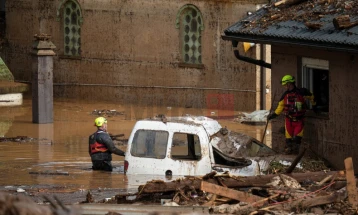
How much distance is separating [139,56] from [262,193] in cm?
2145

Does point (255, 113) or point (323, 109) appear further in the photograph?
point (255, 113)

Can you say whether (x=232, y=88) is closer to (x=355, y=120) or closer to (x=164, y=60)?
(x=164, y=60)

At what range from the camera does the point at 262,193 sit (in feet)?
Answer: 55.2

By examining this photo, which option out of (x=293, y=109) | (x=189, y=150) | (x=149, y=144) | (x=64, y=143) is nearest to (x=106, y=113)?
(x=64, y=143)

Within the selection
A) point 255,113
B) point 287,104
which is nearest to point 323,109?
point 287,104

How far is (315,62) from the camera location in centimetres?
2192

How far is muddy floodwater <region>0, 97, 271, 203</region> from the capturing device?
2273 centimetres

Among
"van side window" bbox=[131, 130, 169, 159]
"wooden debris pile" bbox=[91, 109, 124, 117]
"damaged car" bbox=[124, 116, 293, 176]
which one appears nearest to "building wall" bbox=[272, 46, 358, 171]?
"damaged car" bbox=[124, 116, 293, 176]

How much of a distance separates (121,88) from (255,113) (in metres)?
5.84

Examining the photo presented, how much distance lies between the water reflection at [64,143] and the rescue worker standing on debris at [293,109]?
2.80m

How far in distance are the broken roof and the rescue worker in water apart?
286 cm

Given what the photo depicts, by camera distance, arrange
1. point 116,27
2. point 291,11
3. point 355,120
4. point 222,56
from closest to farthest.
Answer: point 355,120 < point 291,11 < point 222,56 < point 116,27

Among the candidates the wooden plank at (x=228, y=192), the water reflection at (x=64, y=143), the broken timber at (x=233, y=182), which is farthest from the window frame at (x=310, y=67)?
the wooden plank at (x=228, y=192)

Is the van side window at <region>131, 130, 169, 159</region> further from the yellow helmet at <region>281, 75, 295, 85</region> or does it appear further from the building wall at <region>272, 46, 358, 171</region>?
the building wall at <region>272, 46, 358, 171</region>
